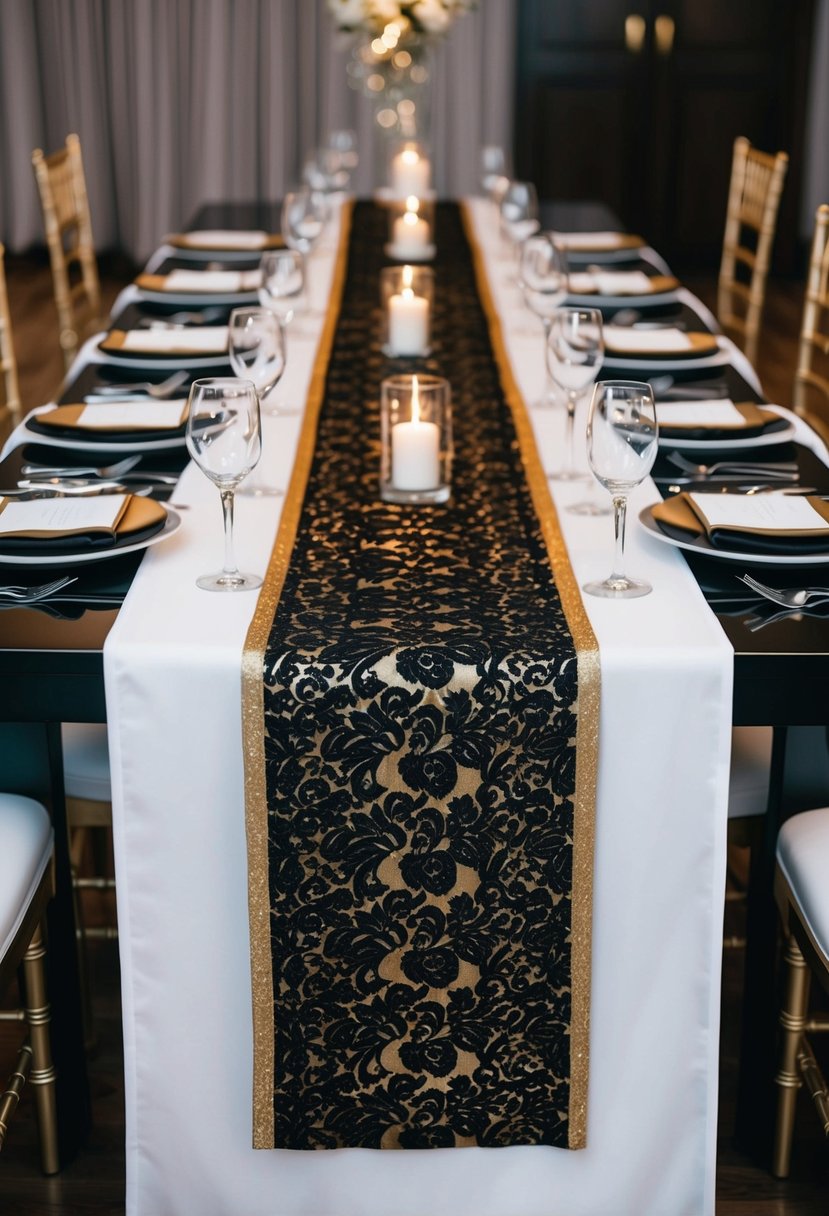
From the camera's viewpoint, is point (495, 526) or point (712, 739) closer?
point (712, 739)

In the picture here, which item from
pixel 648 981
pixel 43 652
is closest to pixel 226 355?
pixel 43 652

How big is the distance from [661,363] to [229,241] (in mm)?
1443

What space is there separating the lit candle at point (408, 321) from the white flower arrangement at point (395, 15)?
1.21 meters

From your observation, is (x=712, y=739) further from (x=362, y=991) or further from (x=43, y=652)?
(x=43, y=652)

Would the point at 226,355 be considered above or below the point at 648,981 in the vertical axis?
above

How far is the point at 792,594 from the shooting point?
1619mm

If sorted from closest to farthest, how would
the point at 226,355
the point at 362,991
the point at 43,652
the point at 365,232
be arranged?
the point at 43,652 → the point at 362,991 → the point at 226,355 → the point at 365,232

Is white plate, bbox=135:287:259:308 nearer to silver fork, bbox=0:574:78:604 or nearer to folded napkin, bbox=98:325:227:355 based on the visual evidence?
folded napkin, bbox=98:325:227:355

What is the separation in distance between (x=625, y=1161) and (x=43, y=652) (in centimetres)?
83

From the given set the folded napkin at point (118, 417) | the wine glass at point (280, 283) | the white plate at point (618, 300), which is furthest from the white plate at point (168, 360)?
the white plate at point (618, 300)

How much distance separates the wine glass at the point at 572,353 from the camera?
6.73ft

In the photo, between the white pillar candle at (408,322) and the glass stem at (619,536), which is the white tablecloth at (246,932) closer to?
the glass stem at (619,536)

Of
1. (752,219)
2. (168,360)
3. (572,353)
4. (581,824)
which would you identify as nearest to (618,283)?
(752,219)

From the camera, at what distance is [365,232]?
12.9 feet
